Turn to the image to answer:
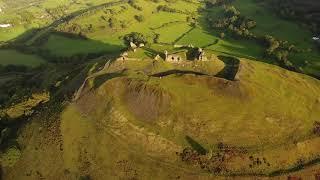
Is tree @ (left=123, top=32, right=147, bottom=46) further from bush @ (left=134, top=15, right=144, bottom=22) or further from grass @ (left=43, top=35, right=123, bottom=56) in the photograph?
bush @ (left=134, top=15, right=144, bottom=22)

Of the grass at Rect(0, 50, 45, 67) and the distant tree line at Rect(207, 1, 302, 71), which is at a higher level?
the distant tree line at Rect(207, 1, 302, 71)

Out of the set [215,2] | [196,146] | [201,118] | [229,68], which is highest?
[229,68]

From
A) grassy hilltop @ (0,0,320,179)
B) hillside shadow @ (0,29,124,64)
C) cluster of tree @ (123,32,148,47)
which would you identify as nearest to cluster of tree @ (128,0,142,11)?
cluster of tree @ (123,32,148,47)

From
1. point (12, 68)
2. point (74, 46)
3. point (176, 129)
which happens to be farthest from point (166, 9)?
point (176, 129)

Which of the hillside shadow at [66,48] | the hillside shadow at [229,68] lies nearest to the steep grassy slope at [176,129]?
the hillside shadow at [229,68]

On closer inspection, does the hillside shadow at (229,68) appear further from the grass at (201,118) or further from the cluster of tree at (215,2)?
the cluster of tree at (215,2)

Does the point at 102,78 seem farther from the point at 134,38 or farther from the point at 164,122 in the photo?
the point at 134,38

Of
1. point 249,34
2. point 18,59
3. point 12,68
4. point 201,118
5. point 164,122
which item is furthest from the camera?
point 249,34
